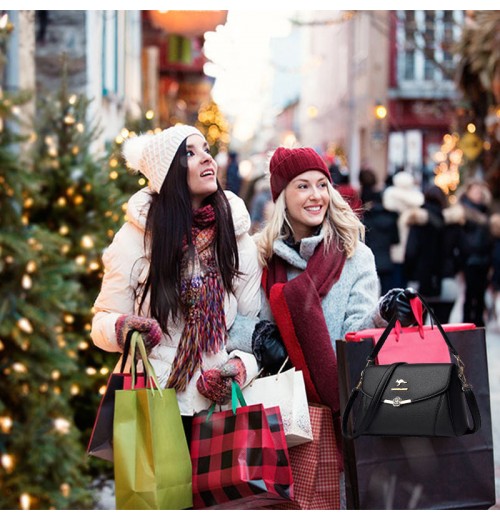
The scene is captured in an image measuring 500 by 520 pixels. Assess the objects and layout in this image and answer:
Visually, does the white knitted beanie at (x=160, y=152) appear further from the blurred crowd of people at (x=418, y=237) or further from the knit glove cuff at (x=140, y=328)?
the blurred crowd of people at (x=418, y=237)

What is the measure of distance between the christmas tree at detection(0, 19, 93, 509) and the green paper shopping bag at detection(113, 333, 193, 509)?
2531 mm

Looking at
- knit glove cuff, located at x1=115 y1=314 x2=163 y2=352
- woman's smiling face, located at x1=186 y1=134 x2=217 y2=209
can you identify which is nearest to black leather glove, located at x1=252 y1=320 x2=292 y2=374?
knit glove cuff, located at x1=115 y1=314 x2=163 y2=352

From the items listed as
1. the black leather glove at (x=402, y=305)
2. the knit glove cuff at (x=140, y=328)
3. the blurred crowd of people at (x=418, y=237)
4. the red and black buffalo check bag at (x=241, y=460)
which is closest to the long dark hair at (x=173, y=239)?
the knit glove cuff at (x=140, y=328)

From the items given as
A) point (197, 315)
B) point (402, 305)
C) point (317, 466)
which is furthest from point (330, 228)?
point (317, 466)

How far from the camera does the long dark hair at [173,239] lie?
378 cm

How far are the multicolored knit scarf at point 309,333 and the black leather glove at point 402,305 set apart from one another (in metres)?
0.30

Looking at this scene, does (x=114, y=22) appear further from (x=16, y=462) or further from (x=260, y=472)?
(x=260, y=472)

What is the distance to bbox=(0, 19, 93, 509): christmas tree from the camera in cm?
592

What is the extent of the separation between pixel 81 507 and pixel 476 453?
3790mm

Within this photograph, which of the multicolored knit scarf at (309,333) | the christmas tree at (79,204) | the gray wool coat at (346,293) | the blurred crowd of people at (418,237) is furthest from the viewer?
the blurred crowd of people at (418,237)

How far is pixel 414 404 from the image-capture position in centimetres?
359

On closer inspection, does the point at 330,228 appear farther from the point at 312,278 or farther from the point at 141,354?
the point at 141,354

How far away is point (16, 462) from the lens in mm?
6152

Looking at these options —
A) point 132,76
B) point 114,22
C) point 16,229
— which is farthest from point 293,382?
point 132,76
